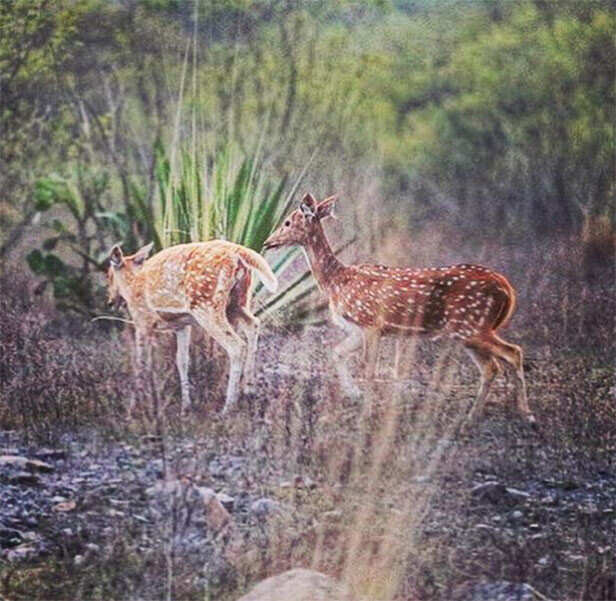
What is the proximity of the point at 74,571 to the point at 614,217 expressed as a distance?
265 centimetres

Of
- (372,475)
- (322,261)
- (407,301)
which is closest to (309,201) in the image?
(322,261)

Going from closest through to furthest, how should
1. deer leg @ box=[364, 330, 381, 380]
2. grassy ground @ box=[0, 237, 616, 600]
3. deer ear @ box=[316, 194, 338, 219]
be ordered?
grassy ground @ box=[0, 237, 616, 600] < deer leg @ box=[364, 330, 381, 380] < deer ear @ box=[316, 194, 338, 219]

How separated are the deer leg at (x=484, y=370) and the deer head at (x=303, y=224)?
813mm

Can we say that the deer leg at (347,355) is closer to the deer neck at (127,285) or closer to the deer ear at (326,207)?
the deer ear at (326,207)

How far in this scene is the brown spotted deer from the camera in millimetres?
6586

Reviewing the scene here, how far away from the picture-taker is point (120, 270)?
6801mm

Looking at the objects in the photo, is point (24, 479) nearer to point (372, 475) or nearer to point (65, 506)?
point (65, 506)

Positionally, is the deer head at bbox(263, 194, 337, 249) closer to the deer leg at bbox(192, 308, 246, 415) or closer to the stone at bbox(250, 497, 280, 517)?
the deer leg at bbox(192, 308, 246, 415)

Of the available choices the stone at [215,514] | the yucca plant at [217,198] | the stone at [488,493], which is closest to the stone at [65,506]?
the stone at [215,514]

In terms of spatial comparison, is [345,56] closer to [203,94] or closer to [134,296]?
[203,94]

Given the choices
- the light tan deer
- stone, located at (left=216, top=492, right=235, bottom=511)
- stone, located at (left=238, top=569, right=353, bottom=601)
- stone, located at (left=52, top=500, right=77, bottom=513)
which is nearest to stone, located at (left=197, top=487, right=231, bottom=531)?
stone, located at (left=216, top=492, right=235, bottom=511)

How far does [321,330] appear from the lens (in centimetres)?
668

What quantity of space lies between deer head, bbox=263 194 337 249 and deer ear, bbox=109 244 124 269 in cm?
61

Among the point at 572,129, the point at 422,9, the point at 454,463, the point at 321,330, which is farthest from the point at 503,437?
the point at 422,9
